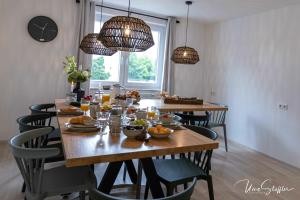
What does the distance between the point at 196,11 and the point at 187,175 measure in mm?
3586

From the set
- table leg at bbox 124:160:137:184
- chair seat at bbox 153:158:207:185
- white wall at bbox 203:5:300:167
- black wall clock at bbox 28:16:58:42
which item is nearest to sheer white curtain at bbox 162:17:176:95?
white wall at bbox 203:5:300:167

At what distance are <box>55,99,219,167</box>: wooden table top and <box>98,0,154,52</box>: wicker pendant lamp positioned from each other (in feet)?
2.75

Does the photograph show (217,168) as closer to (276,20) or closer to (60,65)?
(276,20)

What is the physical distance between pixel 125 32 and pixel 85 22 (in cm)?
245

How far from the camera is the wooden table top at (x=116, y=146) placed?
1414mm

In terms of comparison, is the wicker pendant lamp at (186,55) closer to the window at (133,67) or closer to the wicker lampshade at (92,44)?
the wicker lampshade at (92,44)

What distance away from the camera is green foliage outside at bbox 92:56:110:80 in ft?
15.3

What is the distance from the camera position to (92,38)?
310cm

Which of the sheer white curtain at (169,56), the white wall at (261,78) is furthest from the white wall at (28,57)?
the white wall at (261,78)

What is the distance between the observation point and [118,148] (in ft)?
5.15

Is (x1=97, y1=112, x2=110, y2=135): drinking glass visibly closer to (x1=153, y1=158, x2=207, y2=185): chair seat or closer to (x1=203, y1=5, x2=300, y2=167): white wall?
(x1=153, y1=158, x2=207, y2=185): chair seat

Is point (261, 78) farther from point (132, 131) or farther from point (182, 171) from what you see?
point (132, 131)

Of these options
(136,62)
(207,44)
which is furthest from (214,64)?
(136,62)

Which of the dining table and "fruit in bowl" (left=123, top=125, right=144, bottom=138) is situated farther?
"fruit in bowl" (left=123, top=125, right=144, bottom=138)
